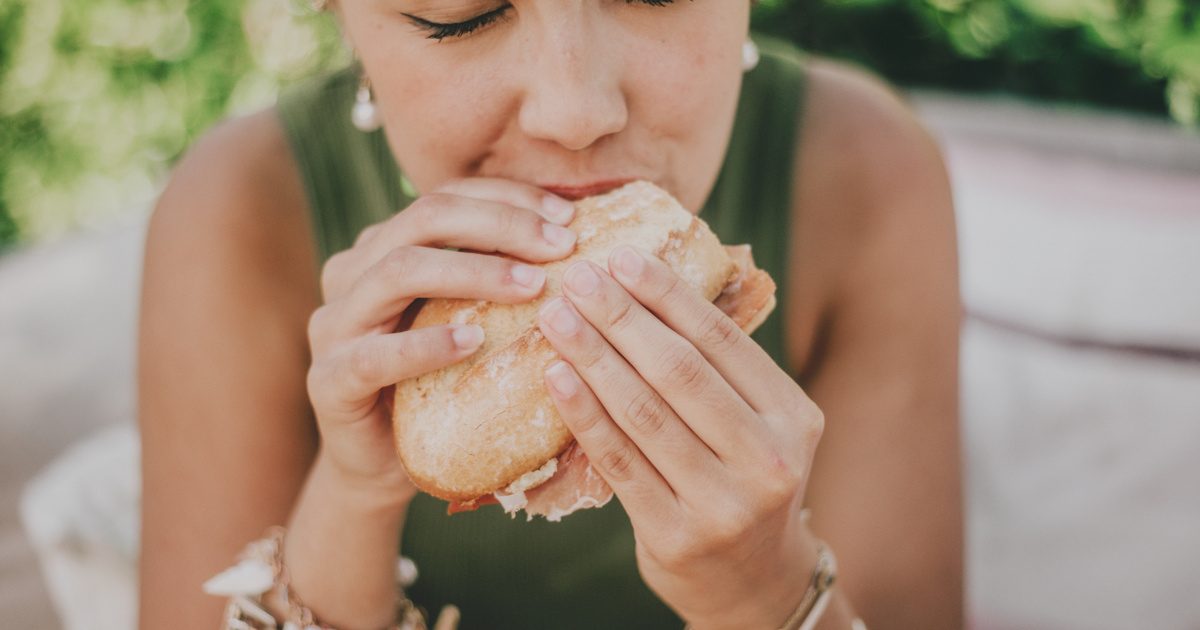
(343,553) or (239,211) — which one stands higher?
(239,211)

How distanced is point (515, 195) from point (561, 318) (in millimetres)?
303

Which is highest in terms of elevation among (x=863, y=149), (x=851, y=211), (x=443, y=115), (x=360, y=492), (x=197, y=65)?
(x=443, y=115)

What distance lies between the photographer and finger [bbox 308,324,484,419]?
1366 mm

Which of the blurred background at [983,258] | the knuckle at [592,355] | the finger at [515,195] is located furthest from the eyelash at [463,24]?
the blurred background at [983,258]

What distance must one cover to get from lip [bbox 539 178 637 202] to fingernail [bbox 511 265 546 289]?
0.72ft

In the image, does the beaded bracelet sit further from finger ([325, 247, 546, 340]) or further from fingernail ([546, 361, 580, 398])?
fingernail ([546, 361, 580, 398])

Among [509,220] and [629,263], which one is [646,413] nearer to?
[629,263]

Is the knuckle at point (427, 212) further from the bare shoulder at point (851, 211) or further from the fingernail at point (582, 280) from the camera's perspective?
the bare shoulder at point (851, 211)

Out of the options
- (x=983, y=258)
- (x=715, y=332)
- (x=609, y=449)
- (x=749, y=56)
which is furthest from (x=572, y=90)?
(x=983, y=258)

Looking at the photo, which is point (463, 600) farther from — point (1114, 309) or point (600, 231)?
point (1114, 309)

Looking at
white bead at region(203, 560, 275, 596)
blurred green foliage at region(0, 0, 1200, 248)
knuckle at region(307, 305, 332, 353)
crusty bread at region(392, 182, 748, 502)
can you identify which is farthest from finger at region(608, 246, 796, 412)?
blurred green foliage at region(0, 0, 1200, 248)

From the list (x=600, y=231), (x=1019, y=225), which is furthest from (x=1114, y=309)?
(x=600, y=231)

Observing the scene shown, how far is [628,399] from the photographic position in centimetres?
132

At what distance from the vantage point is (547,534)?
2.30 metres
